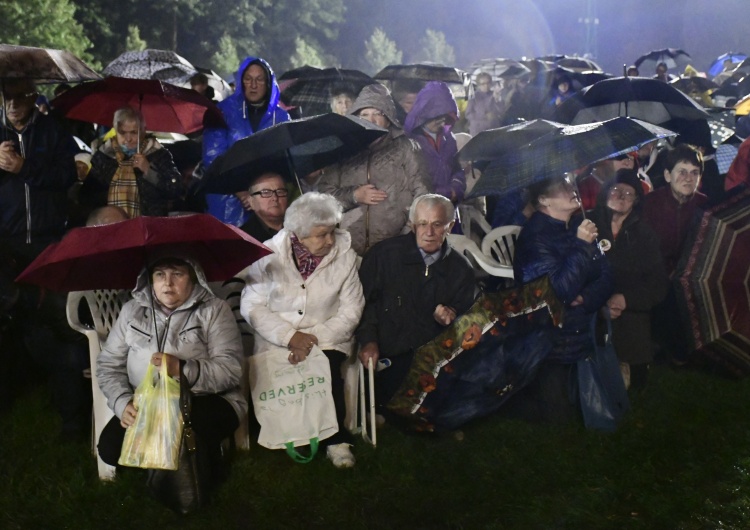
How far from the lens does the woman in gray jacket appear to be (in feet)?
15.1

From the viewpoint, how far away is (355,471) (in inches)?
199

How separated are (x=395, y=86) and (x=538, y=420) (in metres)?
6.99

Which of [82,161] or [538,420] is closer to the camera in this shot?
[538,420]

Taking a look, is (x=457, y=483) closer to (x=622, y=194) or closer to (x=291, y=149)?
(x=622, y=194)

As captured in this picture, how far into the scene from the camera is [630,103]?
768 centimetres

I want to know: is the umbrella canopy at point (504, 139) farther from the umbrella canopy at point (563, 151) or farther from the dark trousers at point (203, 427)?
the dark trousers at point (203, 427)

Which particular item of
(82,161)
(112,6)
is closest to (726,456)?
(82,161)

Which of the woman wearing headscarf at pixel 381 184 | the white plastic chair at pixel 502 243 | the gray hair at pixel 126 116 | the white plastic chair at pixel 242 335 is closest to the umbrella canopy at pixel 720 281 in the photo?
the white plastic chair at pixel 502 243

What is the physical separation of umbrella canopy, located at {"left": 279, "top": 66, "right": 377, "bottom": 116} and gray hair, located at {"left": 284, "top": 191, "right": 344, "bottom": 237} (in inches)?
A: 186

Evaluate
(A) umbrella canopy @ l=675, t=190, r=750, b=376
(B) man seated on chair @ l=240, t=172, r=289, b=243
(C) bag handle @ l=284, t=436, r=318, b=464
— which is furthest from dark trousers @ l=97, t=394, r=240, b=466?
(A) umbrella canopy @ l=675, t=190, r=750, b=376

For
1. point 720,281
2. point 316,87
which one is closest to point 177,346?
point 720,281

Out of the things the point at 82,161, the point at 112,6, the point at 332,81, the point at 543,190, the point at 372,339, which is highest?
the point at 112,6

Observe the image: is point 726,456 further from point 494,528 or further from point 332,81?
point 332,81

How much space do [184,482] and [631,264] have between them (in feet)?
10.9
